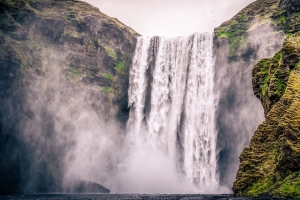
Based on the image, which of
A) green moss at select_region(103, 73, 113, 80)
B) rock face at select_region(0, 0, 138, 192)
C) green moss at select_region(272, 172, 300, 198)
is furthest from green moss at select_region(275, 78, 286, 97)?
green moss at select_region(103, 73, 113, 80)

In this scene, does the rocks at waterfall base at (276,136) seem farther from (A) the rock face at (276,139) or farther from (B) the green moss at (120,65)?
(B) the green moss at (120,65)

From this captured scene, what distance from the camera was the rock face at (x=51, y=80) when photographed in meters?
47.0

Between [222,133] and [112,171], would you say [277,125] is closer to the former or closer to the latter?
[222,133]

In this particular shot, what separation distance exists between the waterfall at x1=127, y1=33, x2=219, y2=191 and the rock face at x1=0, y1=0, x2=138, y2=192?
9.68ft

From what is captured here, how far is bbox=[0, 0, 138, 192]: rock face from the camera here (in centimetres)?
4703

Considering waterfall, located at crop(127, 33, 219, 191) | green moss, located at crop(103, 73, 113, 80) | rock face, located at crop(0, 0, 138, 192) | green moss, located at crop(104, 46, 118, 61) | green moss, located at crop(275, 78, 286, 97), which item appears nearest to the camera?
green moss, located at crop(275, 78, 286, 97)

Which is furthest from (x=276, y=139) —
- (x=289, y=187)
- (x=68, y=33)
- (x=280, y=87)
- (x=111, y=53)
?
(x=68, y=33)

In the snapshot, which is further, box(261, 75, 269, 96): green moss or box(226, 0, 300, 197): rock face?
box(261, 75, 269, 96): green moss

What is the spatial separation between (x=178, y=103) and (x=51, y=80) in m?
21.8

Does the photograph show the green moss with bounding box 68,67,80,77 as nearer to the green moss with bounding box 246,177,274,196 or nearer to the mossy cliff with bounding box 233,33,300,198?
the mossy cliff with bounding box 233,33,300,198

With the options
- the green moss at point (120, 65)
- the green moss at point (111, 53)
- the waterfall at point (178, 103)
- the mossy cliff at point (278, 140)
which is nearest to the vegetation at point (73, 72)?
the green moss at point (111, 53)

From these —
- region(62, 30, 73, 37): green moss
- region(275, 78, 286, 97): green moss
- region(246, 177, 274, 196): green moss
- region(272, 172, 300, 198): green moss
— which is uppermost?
region(62, 30, 73, 37): green moss

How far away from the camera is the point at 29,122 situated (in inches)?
1919

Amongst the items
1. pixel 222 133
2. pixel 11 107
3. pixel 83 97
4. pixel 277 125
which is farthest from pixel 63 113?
pixel 277 125
